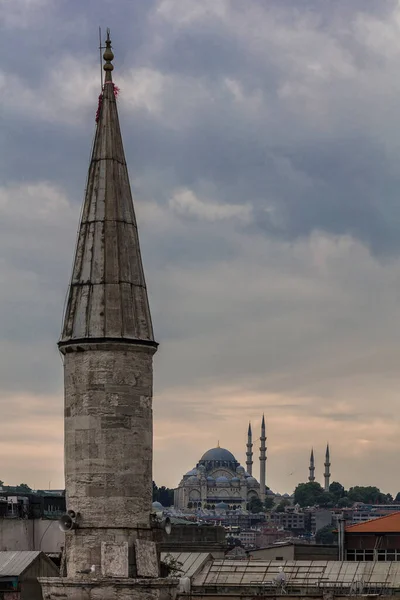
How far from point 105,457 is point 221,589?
107 ft

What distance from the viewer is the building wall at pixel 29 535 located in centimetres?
5562

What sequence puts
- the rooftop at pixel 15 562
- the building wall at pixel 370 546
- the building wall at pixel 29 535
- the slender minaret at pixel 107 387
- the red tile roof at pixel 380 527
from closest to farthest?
the slender minaret at pixel 107 387 < the rooftop at pixel 15 562 < the building wall at pixel 29 535 < the building wall at pixel 370 546 < the red tile roof at pixel 380 527

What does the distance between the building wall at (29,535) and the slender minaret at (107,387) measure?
35.1 metres

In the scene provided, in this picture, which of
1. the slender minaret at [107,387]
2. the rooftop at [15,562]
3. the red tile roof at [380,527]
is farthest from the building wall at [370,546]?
the slender minaret at [107,387]

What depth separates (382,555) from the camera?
207 ft

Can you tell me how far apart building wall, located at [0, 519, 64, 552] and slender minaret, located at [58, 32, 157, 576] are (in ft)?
115

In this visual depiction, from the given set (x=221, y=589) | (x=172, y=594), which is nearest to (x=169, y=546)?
(x=221, y=589)

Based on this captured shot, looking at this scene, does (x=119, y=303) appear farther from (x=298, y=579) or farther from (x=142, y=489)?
(x=298, y=579)

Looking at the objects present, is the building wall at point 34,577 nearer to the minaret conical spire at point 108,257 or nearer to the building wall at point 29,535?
the building wall at point 29,535

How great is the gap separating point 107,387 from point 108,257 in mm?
2081

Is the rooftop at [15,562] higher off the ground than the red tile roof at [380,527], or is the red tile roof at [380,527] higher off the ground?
the red tile roof at [380,527]

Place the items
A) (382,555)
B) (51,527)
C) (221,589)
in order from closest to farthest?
(221,589), (51,527), (382,555)

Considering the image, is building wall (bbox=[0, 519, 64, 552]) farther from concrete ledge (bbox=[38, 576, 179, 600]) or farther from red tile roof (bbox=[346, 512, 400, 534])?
concrete ledge (bbox=[38, 576, 179, 600])

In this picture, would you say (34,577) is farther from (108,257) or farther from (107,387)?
(108,257)
